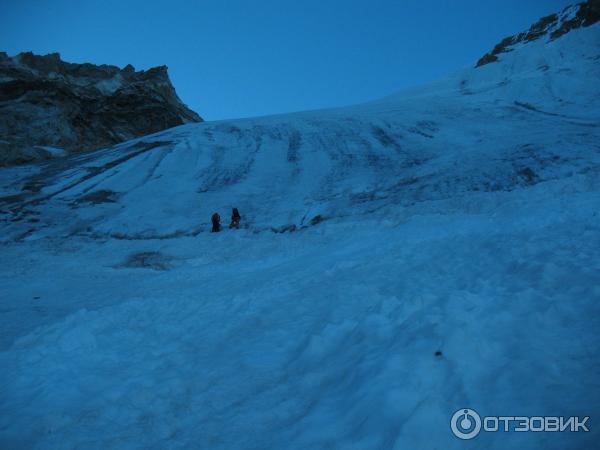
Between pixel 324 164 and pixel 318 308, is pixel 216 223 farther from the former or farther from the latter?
pixel 318 308

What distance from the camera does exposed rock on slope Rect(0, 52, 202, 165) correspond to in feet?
123

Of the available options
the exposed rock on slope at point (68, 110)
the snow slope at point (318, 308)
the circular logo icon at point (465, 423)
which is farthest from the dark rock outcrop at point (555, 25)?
the circular logo icon at point (465, 423)

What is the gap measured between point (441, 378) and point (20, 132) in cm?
4484

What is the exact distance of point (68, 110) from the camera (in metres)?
42.2

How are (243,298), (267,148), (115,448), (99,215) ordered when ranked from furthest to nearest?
(267,148) → (99,215) → (243,298) → (115,448)

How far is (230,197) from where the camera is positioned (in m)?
20.4

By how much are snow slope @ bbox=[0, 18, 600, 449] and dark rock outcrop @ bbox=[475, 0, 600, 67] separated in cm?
3568

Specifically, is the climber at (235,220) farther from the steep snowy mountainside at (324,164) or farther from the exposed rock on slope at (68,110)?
the exposed rock on slope at (68,110)

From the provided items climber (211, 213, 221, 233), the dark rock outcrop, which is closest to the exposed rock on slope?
climber (211, 213, 221, 233)

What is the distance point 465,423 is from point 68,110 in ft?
160

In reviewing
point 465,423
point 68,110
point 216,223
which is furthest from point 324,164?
point 68,110

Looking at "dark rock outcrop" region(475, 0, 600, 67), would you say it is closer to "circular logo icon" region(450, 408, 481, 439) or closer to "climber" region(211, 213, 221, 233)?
"climber" region(211, 213, 221, 233)

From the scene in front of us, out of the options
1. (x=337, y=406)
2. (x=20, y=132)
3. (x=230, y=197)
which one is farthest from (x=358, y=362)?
(x=20, y=132)

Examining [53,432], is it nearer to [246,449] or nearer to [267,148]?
[246,449]
